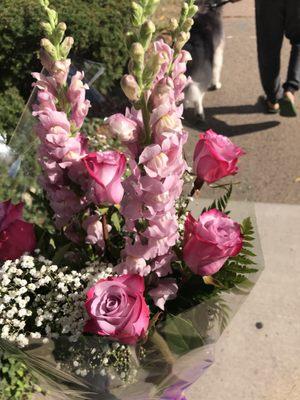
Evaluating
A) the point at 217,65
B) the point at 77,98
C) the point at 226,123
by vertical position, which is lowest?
the point at 226,123

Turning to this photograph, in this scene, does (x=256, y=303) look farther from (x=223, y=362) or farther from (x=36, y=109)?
(x=36, y=109)

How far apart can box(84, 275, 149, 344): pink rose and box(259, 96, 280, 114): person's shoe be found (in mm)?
4063

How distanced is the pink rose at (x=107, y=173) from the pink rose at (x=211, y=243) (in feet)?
0.69

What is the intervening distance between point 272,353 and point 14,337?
1.51 meters

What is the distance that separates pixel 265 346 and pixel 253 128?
274cm

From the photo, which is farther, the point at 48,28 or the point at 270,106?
the point at 270,106

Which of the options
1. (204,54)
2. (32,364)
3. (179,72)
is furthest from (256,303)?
(204,54)

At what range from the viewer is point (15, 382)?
2592 mm

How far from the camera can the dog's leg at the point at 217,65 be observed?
509 cm

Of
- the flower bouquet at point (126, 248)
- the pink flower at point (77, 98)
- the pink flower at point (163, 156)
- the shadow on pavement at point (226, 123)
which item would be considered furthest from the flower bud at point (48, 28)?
the shadow on pavement at point (226, 123)

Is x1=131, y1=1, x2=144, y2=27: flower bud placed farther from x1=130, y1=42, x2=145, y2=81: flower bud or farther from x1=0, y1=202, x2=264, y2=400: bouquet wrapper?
x1=0, y1=202, x2=264, y2=400: bouquet wrapper

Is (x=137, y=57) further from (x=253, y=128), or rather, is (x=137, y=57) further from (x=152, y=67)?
(x=253, y=128)

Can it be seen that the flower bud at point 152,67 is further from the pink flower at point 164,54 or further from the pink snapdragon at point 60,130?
the pink snapdragon at point 60,130

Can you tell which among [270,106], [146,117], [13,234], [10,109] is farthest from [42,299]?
[270,106]
